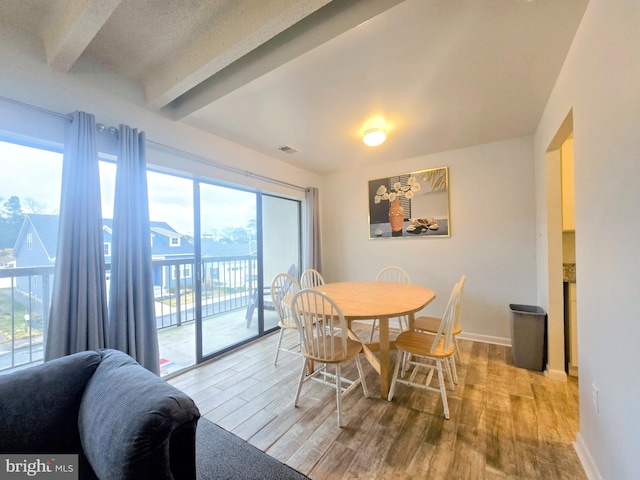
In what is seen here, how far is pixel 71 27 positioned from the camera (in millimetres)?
1435

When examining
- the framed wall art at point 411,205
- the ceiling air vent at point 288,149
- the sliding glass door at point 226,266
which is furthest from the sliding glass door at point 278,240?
the framed wall art at point 411,205

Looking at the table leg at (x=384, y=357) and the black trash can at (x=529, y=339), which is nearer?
the table leg at (x=384, y=357)

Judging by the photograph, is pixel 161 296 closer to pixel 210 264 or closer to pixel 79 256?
pixel 210 264

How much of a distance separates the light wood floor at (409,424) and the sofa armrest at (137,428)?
862mm

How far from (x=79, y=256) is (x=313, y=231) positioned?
9.20 ft

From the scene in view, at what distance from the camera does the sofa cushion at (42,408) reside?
97cm

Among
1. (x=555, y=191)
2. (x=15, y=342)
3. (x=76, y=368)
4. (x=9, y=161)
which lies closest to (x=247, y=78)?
(x=9, y=161)

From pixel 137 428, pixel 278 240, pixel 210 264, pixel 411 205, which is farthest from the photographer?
pixel 278 240

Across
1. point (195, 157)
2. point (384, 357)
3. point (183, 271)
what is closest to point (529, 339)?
point (384, 357)

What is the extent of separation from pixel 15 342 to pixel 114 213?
3.76 ft

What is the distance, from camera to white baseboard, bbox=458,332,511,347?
3.09m

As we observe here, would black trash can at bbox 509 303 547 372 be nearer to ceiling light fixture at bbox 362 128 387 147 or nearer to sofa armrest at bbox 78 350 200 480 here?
ceiling light fixture at bbox 362 128 387 147

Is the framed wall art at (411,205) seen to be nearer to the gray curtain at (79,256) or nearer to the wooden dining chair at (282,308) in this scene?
the wooden dining chair at (282,308)

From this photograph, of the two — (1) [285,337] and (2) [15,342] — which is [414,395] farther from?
(2) [15,342]
